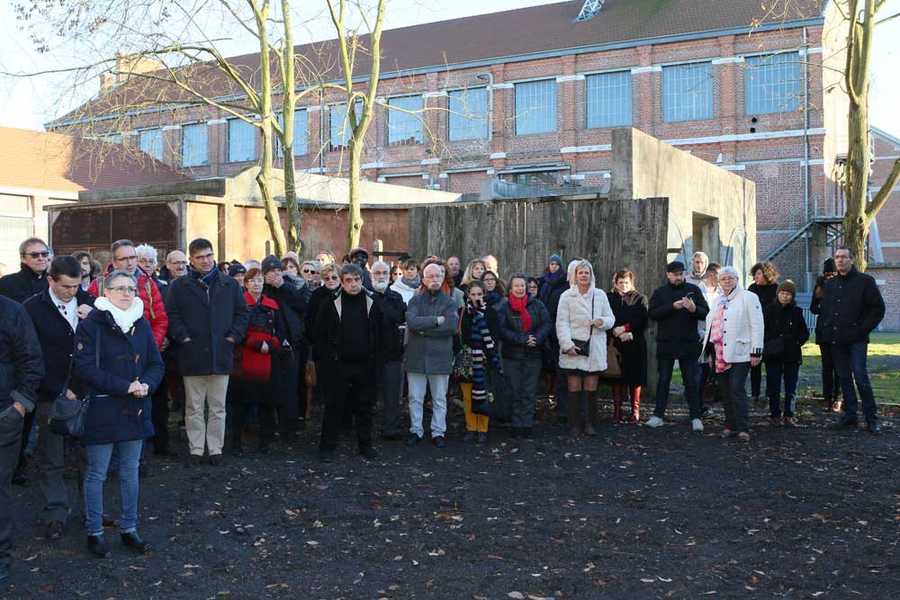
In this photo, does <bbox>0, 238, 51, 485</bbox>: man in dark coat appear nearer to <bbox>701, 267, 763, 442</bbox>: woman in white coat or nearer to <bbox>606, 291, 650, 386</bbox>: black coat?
<bbox>606, 291, 650, 386</bbox>: black coat

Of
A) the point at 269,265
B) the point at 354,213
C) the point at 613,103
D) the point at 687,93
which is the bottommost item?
the point at 269,265

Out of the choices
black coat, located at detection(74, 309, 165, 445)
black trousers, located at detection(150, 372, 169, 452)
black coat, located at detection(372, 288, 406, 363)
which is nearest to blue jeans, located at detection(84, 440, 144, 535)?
black coat, located at detection(74, 309, 165, 445)

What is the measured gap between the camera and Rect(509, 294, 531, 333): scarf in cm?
963

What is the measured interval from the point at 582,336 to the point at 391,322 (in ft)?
6.96

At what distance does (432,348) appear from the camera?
9188mm

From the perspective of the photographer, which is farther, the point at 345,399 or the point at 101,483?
the point at 345,399

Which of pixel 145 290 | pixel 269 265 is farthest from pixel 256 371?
pixel 145 290

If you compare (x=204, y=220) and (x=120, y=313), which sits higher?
(x=204, y=220)

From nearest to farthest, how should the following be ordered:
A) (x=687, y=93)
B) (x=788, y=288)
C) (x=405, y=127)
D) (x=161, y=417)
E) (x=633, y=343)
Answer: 1. (x=161, y=417)
2. (x=633, y=343)
3. (x=788, y=288)
4. (x=687, y=93)
5. (x=405, y=127)

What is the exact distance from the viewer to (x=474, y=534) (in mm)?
6078

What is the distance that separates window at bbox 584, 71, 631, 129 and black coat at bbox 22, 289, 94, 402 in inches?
1421

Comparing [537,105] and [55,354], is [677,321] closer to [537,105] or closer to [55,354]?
[55,354]

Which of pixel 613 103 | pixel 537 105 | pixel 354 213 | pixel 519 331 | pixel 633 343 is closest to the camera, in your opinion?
pixel 519 331

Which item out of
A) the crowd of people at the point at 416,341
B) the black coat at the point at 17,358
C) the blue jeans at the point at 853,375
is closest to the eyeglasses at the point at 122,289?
the crowd of people at the point at 416,341
